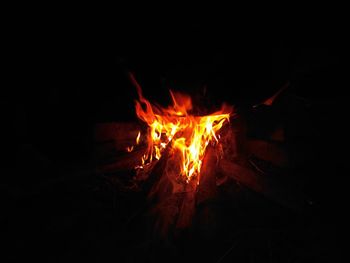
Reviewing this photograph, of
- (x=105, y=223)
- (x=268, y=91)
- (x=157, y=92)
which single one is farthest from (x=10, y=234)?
(x=268, y=91)

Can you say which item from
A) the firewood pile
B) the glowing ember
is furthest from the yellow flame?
the firewood pile

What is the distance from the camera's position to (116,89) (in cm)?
303

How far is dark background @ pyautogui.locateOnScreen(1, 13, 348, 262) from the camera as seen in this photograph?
1.89 meters

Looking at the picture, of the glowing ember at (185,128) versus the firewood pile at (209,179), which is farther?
the glowing ember at (185,128)

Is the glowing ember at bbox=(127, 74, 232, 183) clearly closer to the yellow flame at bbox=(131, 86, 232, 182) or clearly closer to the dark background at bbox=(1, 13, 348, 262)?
the yellow flame at bbox=(131, 86, 232, 182)

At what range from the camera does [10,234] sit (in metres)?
1.90

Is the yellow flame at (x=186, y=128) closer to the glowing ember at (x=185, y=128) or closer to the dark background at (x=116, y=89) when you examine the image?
the glowing ember at (x=185, y=128)

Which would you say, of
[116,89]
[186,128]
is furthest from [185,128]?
[116,89]

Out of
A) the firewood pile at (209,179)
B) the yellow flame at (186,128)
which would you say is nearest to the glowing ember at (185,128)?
the yellow flame at (186,128)

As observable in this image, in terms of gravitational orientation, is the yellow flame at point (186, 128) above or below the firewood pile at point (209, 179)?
above

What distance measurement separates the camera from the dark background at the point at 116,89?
1889mm

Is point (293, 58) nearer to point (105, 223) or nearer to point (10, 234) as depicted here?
point (105, 223)

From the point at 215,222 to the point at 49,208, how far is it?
4.54 feet

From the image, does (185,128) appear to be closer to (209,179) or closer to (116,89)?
(209,179)
